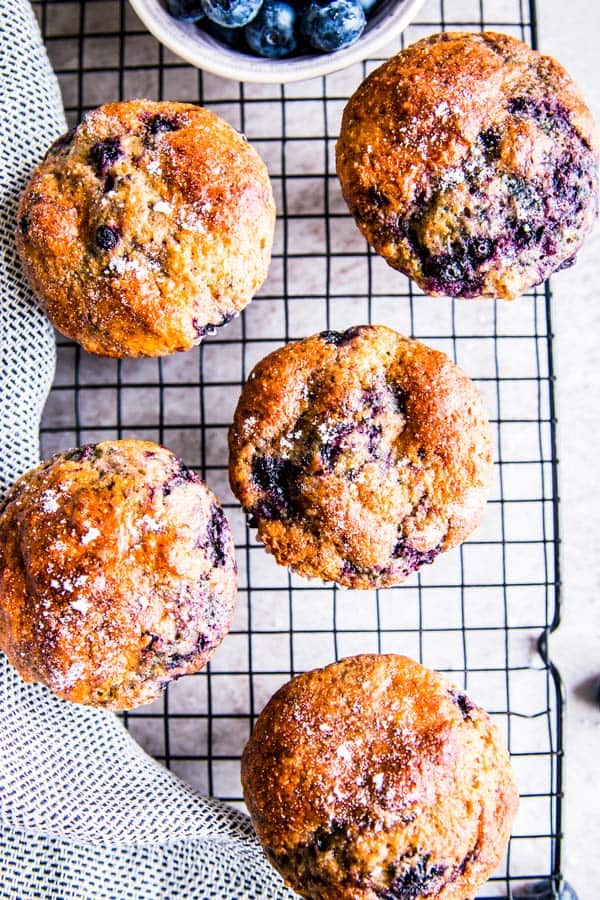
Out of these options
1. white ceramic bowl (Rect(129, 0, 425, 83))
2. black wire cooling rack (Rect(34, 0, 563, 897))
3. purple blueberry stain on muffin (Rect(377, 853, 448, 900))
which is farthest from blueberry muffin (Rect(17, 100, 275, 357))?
purple blueberry stain on muffin (Rect(377, 853, 448, 900))

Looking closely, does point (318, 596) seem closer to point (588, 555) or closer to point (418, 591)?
point (418, 591)

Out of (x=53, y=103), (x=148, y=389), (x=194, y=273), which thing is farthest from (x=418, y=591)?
(x=53, y=103)

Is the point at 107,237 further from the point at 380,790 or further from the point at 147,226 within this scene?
the point at 380,790

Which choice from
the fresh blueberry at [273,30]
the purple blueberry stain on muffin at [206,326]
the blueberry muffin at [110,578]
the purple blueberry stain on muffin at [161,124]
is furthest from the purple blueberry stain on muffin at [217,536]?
the fresh blueberry at [273,30]

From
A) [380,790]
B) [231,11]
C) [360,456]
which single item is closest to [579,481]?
[360,456]

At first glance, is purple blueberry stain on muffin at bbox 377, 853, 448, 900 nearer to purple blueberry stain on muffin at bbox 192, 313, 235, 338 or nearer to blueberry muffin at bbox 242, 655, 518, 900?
blueberry muffin at bbox 242, 655, 518, 900
